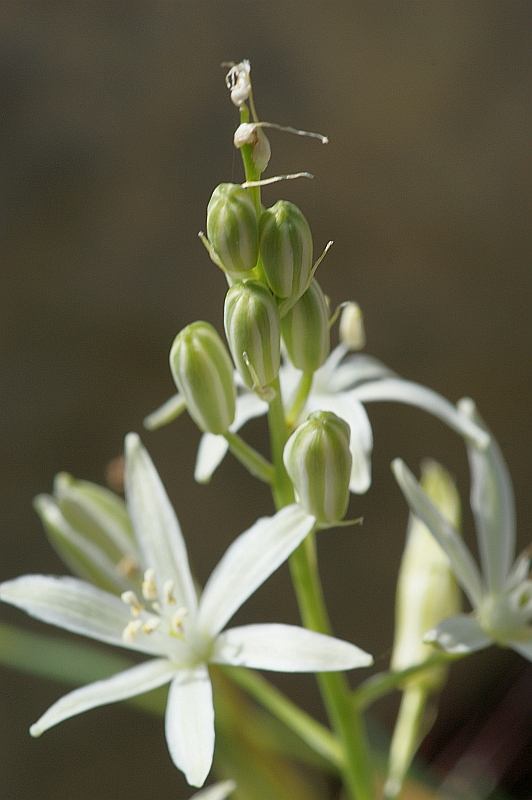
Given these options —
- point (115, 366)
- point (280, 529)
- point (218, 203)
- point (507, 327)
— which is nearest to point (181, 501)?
point (115, 366)

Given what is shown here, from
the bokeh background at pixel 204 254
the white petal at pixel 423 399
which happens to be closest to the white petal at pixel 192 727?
the white petal at pixel 423 399

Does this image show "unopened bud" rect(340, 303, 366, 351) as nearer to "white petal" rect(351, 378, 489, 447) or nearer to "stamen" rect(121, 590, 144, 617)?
"white petal" rect(351, 378, 489, 447)

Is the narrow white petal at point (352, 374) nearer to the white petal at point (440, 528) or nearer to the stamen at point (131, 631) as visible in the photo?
the white petal at point (440, 528)

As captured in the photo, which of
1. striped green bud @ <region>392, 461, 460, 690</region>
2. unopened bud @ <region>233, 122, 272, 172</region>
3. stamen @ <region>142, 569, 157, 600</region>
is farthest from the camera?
striped green bud @ <region>392, 461, 460, 690</region>

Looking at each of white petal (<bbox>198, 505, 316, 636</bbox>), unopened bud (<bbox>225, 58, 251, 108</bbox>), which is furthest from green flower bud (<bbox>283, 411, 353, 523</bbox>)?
unopened bud (<bbox>225, 58, 251, 108</bbox>)

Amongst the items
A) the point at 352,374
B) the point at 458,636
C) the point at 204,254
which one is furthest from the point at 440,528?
the point at 204,254

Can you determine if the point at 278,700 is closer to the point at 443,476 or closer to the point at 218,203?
the point at 443,476
